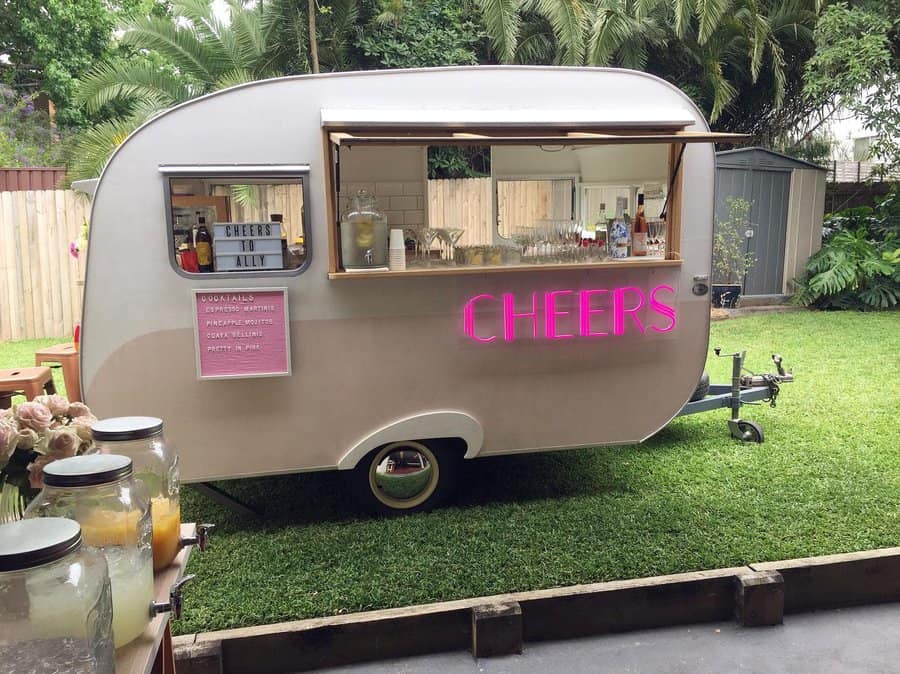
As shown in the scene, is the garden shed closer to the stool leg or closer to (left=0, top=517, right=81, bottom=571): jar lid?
the stool leg

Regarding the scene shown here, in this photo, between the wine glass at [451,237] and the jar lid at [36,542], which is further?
the wine glass at [451,237]

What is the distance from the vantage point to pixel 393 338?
401 centimetres

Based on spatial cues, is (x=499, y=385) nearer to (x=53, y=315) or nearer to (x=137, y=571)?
(x=137, y=571)

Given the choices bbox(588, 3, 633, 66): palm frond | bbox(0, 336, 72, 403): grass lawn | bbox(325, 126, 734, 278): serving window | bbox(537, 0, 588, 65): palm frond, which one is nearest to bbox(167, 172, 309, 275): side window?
bbox(325, 126, 734, 278): serving window

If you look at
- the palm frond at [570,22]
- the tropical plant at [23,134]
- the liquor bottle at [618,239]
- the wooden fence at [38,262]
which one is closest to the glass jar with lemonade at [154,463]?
the liquor bottle at [618,239]

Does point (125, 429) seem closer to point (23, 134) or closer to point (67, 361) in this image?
point (67, 361)

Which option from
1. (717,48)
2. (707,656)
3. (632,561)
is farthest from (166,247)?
(717,48)

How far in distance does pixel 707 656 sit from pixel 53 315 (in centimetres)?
975

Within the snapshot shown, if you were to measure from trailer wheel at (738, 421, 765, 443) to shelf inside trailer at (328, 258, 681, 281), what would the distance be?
200 cm

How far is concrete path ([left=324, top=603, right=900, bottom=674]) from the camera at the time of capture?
3.07 meters

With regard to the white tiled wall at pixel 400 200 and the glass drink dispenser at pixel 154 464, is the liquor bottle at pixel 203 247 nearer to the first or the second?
the white tiled wall at pixel 400 200

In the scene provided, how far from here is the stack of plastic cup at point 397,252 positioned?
3.94 metres

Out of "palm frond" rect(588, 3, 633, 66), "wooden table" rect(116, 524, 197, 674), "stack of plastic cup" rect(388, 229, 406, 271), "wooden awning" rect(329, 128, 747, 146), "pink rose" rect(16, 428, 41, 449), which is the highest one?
"palm frond" rect(588, 3, 633, 66)

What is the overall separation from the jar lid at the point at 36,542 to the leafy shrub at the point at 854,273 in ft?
39.8
